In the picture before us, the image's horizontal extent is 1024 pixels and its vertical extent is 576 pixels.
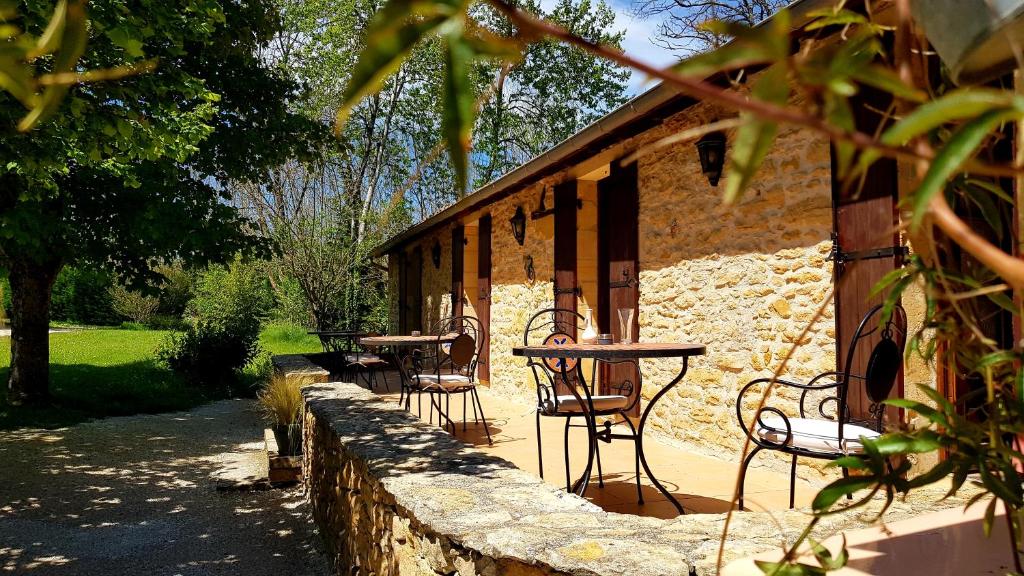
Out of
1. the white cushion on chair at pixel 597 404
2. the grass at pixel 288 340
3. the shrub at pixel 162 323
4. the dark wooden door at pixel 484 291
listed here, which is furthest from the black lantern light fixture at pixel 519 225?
the shrub at pixel 162 323

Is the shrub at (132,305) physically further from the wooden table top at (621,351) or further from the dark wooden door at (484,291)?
the wooden table top at (621,351)

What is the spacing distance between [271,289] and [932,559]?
2076 centimetres

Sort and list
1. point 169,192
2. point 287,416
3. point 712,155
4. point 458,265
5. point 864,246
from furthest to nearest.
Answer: point 458,265 < point 169,192 < point 287,416 < point 712,155 < point 864,246

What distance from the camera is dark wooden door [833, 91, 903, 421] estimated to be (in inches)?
134

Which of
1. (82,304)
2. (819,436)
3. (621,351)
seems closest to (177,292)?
(82,304)

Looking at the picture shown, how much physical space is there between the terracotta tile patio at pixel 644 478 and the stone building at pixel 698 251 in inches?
11.5

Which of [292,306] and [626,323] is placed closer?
[626,323]

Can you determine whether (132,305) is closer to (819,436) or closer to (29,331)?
(29,331)

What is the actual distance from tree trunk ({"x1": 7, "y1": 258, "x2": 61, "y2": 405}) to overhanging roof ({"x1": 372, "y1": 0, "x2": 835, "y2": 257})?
549 cm

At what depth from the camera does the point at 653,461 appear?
447 cm

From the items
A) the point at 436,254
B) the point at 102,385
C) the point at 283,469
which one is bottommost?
the point at 283,469

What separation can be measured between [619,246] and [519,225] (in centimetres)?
216

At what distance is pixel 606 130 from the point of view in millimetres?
5082

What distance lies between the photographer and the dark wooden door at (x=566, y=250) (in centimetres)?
670
